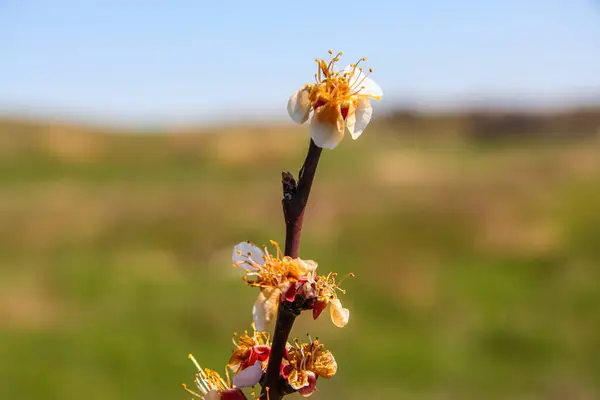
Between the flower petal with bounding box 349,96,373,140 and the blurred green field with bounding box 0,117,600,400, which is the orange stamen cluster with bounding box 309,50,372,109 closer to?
the flower petal with bounding box 349,96,373,140

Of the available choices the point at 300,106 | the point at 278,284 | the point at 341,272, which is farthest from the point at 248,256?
the point at 341,272

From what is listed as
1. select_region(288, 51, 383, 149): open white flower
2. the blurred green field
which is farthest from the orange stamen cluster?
the blurred green field

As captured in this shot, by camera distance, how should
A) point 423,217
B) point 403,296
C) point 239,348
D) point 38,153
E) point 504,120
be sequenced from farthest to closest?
point 504,120 < point 38,153 < point 423,217 < point 403,296 < point 239,348

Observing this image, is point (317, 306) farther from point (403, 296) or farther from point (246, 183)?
point (246, 183)

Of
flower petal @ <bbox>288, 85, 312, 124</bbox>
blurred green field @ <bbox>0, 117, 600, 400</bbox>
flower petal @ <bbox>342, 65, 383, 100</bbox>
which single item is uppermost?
flower petal @ <bbox>342, 65, 383, 100</bbox>

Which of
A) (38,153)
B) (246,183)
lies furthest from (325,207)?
(38,153)

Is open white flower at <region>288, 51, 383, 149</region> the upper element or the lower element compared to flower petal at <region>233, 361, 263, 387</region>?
upper

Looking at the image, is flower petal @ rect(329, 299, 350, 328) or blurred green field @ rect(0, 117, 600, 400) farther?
blurred green field @ rect(0, 117, 600, 400)
